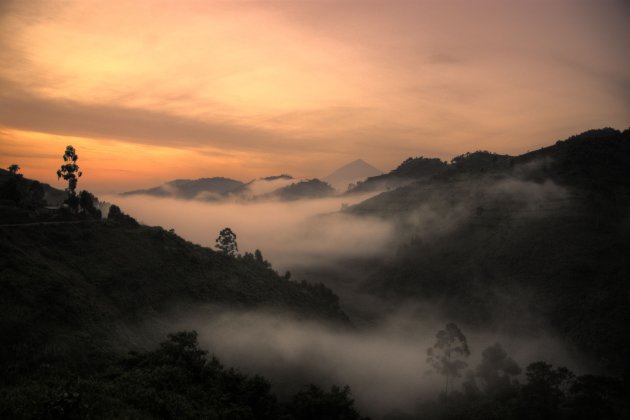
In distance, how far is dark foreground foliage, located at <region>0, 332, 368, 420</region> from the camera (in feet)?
89.4

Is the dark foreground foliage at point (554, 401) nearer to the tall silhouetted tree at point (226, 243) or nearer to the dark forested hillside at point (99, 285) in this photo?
the dark forested hillside at point (99, 285)

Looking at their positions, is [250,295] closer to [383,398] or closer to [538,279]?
[383,398]

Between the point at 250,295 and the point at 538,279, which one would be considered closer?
the point at 250,295

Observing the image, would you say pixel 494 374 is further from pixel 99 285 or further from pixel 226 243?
pixel 226 243

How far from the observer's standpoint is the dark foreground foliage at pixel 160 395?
27250 mm

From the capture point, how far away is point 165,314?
84812 mm

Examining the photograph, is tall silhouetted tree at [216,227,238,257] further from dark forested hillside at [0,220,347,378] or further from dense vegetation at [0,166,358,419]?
dense vegetation at [0,166,358,419]

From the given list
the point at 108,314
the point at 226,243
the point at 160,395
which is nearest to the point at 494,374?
the point at 108,314

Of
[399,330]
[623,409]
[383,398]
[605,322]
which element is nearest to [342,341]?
[383,398]

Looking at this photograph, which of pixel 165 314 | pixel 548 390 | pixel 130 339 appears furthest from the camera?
pixel 165 314

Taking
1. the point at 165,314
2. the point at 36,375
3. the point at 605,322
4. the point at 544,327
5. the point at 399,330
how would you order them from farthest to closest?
1. the point at 399,330
2. the point at 544,327
3. the point at 605,322
4. the point at 165,314
5. the point at 36,375

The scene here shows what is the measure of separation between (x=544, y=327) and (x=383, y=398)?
98.5 m

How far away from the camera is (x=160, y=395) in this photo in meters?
35.8

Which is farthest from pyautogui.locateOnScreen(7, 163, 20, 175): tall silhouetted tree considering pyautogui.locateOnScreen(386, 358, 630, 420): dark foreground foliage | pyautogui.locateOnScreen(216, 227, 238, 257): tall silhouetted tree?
pyautogui.locateOnScreen(386, 358, 630, 420): dark foreground foliage
